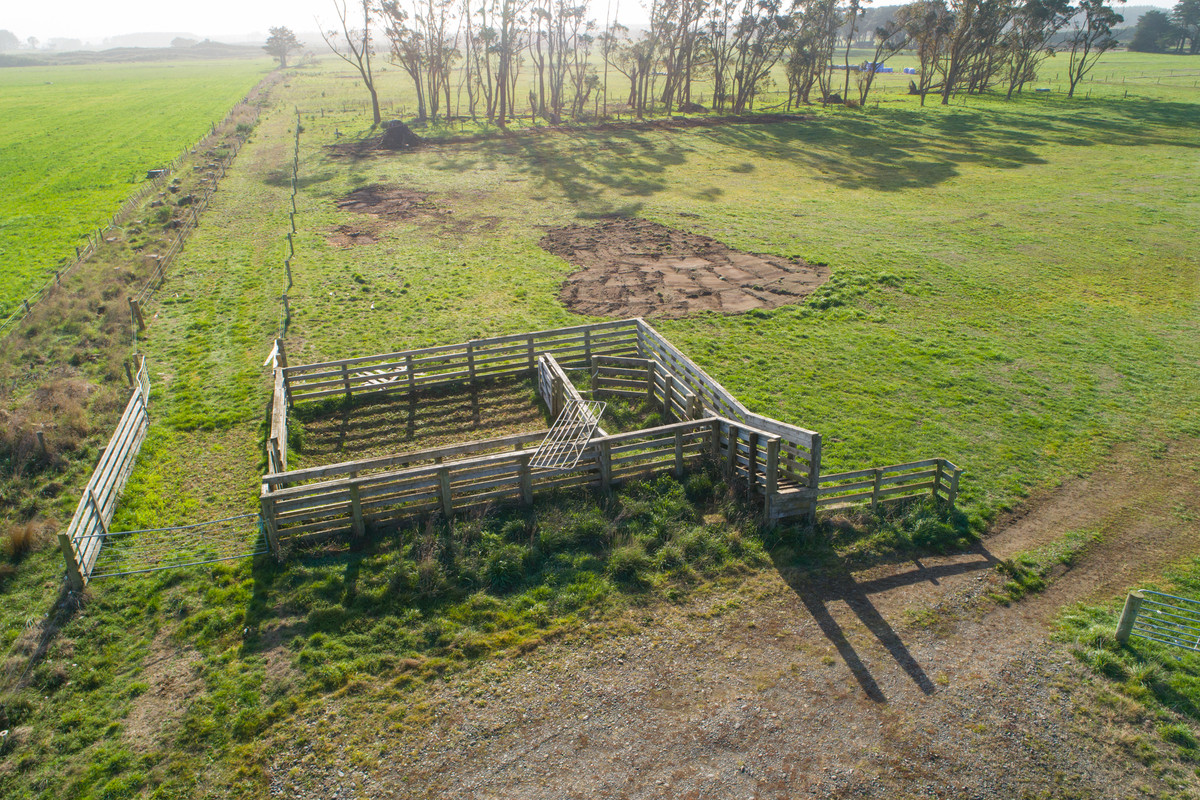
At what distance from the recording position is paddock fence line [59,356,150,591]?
10016mm

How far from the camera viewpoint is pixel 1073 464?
44.0 feet

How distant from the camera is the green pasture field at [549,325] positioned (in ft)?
28.9

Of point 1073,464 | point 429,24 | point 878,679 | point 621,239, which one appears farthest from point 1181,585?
point 429,24

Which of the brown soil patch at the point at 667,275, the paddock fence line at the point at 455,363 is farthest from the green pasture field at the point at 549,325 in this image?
the paddock fence line at the point at 455,363

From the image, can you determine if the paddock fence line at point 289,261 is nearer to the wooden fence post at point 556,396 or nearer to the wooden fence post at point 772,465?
the wooden fence post at point 556,396

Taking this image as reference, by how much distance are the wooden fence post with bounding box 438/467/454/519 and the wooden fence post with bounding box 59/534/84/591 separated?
5.02m

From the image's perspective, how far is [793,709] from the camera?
8.22 m

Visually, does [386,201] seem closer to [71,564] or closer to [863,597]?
[71,564]

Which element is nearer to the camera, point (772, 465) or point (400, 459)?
point (772, 465)

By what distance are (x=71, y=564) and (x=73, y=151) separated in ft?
171

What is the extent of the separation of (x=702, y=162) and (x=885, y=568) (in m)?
36.6

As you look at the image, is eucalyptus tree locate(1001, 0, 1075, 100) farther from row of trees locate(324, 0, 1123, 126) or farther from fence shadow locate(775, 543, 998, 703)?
fence shadow locate(775, 543, 998, 703)

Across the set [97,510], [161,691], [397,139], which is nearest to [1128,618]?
[161,691]

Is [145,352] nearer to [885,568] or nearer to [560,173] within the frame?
[885,568]
